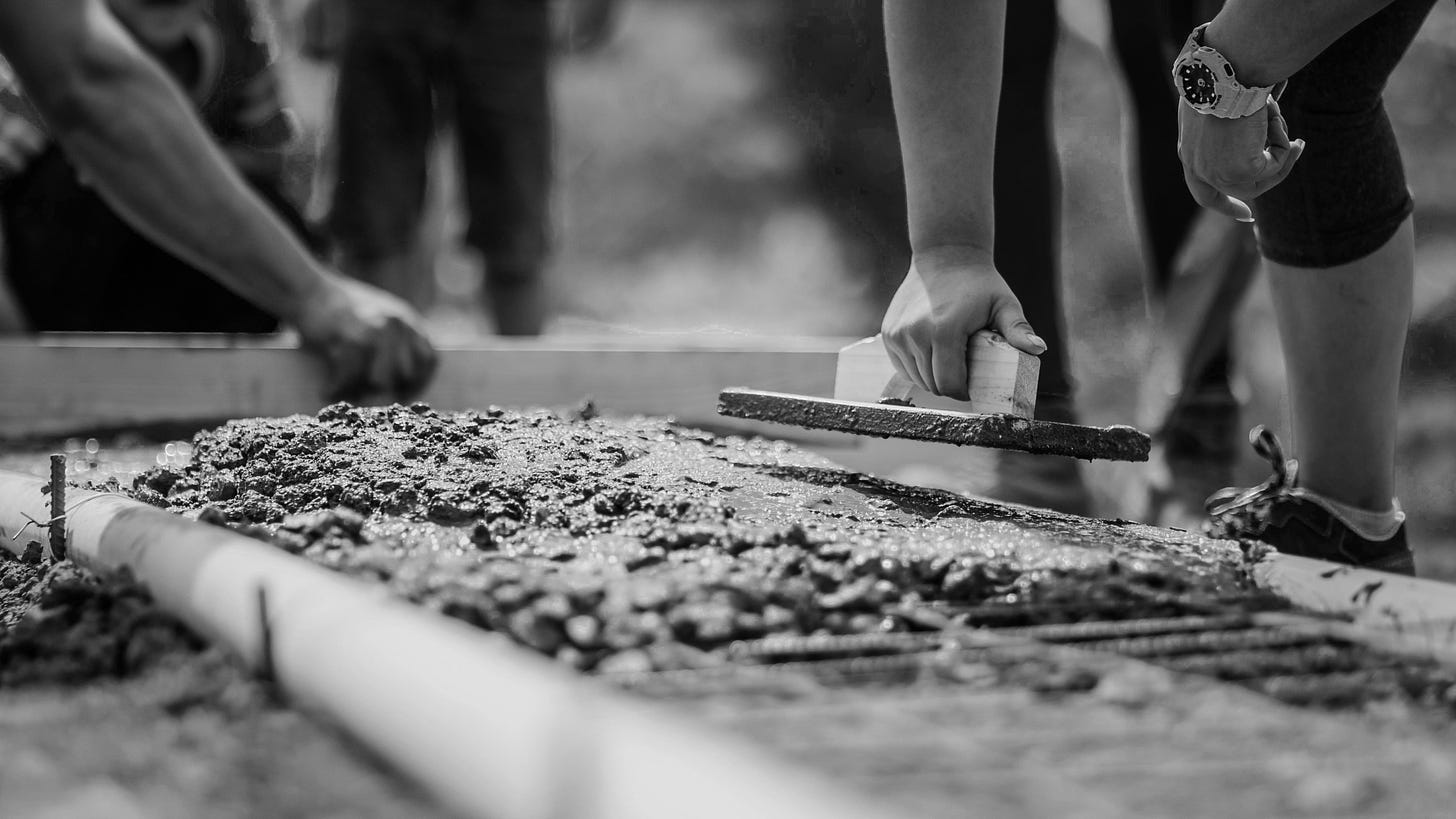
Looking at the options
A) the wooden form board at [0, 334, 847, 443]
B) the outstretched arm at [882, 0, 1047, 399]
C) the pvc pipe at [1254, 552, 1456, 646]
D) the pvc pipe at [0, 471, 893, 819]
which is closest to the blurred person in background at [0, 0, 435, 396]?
the wooden form board at [0, 334, 847, 443]

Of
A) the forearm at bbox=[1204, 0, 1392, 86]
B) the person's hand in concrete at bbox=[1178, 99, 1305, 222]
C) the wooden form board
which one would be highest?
the forearm at bbox=[1204, 0, 1392, 86]

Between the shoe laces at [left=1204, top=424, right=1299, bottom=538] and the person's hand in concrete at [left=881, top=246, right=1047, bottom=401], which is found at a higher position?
the person's hand in concrete at [left=881, top=246, right=1047, bottom=401]

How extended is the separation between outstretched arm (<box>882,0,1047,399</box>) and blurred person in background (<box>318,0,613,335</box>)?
101 inches

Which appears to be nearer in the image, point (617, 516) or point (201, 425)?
point (617, 516)

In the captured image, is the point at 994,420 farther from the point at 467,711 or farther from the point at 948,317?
the point at 467,711

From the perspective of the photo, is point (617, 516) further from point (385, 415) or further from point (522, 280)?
point (522, 280)

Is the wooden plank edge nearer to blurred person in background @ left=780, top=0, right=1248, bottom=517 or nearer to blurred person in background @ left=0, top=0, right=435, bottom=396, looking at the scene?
blurred person in background @ left=780, top=0, right=1248, bottom=517

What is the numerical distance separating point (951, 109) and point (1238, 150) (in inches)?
17.4

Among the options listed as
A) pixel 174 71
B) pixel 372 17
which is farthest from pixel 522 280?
pixel 174 71

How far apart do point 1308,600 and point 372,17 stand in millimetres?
3565

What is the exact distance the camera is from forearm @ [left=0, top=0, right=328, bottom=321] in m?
2.46

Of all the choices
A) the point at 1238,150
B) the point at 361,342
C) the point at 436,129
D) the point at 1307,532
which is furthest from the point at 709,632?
the point at 436,129

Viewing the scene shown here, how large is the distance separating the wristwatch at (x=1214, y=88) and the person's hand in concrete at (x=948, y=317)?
34 centimetres

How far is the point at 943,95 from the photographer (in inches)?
73.2
